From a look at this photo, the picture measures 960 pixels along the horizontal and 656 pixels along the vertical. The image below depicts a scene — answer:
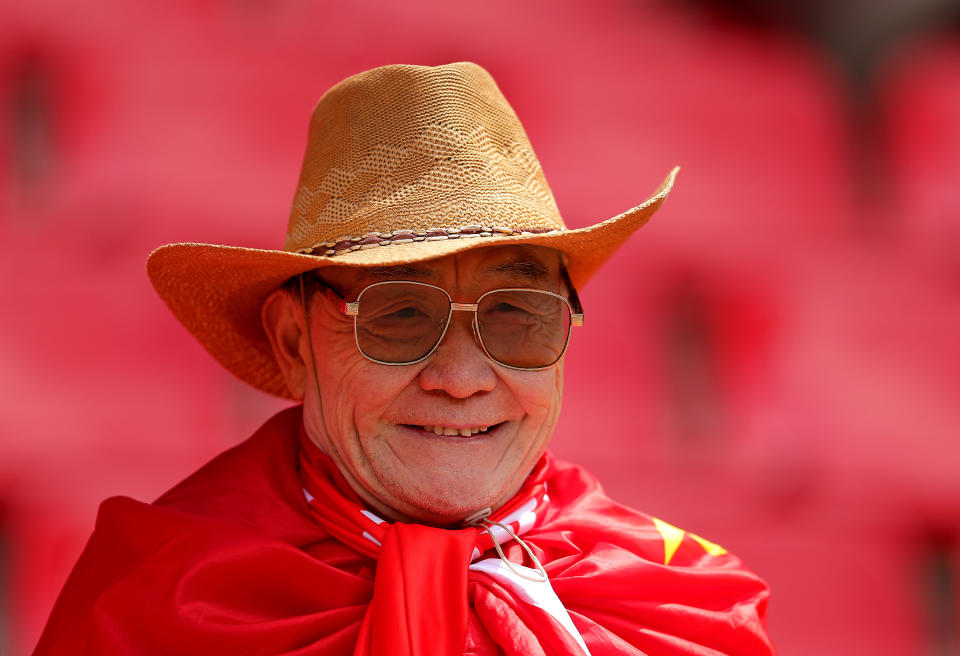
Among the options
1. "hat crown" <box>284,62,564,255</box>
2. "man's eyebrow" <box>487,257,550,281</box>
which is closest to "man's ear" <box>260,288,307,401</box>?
"hat crown" <box>284,62,564,255</box>

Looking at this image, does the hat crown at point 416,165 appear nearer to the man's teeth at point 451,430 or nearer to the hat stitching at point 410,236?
the hat stitching at point 410,236

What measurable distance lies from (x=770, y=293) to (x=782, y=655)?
1.43 meters

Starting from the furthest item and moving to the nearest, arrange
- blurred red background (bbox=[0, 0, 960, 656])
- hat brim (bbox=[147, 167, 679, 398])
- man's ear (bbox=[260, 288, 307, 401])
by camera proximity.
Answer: blurred red background (bbox=[0, 0, 960, 656])
man's ear (bbox=[260, 288, 307, 401])
hat brim (bbox=[147, 167, 679, 398])

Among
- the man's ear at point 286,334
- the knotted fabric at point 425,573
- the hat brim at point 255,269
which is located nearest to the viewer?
the knotted fabric at point 425,573

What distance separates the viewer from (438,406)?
5.57 ft

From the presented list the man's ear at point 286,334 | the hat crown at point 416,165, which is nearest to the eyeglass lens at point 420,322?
the hat crown at point 416,165

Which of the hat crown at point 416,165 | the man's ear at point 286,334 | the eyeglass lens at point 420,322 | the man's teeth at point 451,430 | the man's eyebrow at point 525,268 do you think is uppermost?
the hat crown at point 416,165

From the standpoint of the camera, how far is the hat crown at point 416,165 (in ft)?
5.59

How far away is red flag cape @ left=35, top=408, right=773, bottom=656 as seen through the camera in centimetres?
156

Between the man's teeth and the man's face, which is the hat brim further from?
the man's teeth

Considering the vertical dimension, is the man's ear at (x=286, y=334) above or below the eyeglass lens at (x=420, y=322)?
below

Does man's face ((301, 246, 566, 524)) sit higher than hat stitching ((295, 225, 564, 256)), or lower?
lower

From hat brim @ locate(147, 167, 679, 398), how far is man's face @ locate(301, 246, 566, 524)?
7 centimetres

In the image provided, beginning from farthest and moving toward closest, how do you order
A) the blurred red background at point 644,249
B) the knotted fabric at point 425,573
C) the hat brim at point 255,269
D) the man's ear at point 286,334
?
the blurred red background at point 644,249, the man's ear at point 286,334, the hat brim at point 255,269, the knotted fabric at point 425,573
